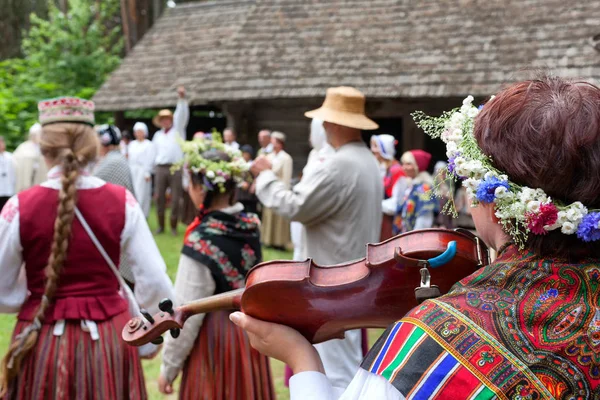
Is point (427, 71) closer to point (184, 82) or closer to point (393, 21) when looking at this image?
point (393, 21)

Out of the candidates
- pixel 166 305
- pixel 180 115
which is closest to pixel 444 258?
pixel 166 305

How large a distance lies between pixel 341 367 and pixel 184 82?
11019 millimetres

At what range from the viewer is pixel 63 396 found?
282 centimetres

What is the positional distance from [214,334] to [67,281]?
774mm

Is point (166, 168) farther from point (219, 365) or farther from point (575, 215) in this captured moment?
point (575, 215)

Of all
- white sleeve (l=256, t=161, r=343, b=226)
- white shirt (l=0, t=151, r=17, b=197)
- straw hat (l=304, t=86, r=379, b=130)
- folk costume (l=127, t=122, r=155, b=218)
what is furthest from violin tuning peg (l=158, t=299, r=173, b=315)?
folk costume (l=127, t=122, r=155, b=218)

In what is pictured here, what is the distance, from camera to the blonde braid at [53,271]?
2746 mm

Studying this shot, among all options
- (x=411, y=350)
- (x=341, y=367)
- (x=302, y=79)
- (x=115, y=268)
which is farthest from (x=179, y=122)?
(x=411, y=350)

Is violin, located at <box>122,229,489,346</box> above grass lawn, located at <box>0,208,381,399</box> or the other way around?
above

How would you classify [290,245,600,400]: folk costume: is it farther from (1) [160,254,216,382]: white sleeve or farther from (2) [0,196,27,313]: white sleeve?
(1) [160,254,216,382]: white sleeve

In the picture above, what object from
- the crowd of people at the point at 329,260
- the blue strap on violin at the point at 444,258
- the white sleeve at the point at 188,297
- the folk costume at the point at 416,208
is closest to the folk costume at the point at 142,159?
the folk costume at the point at 416,208

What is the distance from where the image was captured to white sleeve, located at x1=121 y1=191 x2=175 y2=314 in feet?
9.78

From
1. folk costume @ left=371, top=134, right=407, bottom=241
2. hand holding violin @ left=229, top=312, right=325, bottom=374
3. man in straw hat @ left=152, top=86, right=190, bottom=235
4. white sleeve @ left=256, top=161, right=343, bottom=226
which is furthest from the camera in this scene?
man in straw hat @ left=152, top=86, right=190, bottom=235

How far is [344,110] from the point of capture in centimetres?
443
